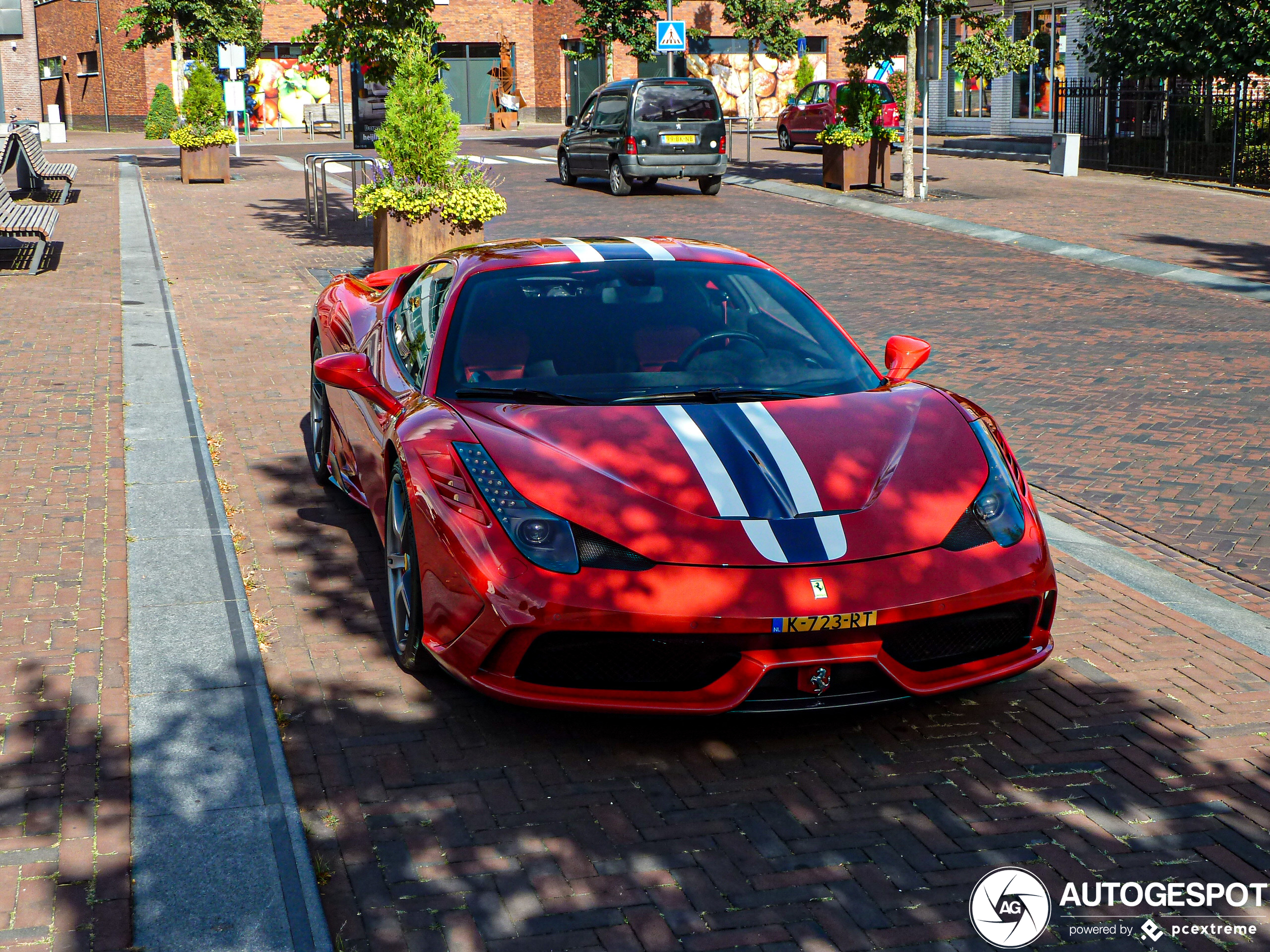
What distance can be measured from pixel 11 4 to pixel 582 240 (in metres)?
19.3

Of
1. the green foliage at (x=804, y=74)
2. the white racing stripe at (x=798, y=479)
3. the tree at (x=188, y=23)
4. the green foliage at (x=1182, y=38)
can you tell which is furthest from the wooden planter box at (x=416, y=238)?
the green foliage at (x=804, y=74)

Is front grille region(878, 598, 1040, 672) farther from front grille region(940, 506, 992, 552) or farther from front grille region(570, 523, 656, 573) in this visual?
front grille region(570, 523, 656, 573)

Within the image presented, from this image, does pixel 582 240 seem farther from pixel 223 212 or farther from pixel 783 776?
pixel 223 212

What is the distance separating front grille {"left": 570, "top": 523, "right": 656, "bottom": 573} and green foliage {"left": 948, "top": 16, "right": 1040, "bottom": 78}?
20331 millimetres

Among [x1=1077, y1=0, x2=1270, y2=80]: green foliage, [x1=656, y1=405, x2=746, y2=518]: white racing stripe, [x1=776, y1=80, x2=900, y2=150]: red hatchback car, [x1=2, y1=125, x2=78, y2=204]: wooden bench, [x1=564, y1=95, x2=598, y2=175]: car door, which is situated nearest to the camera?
[x1=656, y1=405, x2=746, y2=518]: white racing stripe

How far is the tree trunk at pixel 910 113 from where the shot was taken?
21.9 metres

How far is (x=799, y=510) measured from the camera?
4.00 metres

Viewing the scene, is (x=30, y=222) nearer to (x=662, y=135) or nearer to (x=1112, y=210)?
(x=662, y=135)

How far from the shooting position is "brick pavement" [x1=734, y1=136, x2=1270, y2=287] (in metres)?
15.9

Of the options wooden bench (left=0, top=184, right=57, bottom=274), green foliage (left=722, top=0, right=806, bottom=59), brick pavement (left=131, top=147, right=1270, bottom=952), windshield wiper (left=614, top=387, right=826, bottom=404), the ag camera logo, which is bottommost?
the ag camera logo

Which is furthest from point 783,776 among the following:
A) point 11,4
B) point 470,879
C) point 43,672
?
point 11,4

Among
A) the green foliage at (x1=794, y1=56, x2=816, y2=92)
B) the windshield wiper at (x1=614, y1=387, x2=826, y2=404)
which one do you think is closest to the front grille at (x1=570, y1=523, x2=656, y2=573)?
the windshield wiper at (x1=614, y1=387, x2=826, y2=404)

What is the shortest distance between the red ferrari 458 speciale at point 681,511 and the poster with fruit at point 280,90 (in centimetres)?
5399

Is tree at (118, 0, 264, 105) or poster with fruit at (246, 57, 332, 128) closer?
tree at (118, 0, 264, 105)
